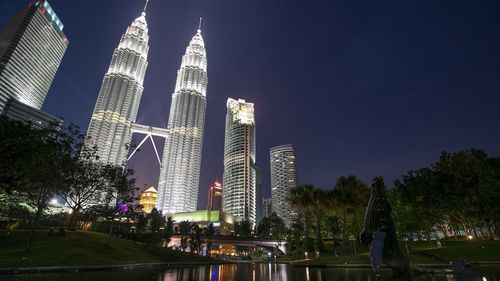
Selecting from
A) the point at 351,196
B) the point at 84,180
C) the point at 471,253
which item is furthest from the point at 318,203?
the point at 84,180

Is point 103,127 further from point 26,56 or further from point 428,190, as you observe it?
point 428,190

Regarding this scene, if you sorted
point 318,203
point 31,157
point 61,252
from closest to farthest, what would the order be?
point 31,157 → point 61,252 → point 318,203

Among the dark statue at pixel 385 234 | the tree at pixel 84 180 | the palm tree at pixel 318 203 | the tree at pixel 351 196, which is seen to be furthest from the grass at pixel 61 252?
the tree at pixel 351 196

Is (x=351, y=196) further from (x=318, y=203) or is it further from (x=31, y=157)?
(x=31, y=157)

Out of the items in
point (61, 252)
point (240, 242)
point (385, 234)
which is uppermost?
point (240, 242)

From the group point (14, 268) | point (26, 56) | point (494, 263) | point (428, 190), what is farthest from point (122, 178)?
point (26, 56)

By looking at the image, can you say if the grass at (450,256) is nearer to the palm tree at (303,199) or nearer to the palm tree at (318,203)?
the palm tree at (318,203)

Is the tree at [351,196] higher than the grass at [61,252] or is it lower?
higher

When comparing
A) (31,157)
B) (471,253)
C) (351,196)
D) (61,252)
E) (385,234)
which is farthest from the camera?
(351,196)

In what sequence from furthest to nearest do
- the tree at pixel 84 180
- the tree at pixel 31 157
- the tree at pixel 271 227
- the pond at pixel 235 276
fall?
the tree at pixel 271 227 → the tree at pixel 84 180 → the tree at pixel 31 157 → the pond at pixel 235 276

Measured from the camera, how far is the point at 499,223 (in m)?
53.8

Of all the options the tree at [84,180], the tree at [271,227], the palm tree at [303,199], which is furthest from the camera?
the tree at [271,227]

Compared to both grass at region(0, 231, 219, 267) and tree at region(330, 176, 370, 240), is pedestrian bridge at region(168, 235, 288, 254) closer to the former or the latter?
grass at region(0, 231, 219, 267)

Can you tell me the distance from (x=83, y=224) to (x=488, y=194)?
106740 millimetres
